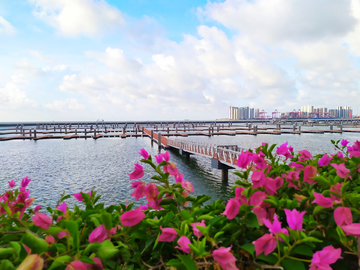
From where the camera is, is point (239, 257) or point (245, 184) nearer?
point (239, 257)

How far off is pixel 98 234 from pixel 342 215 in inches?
48.6

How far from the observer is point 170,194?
153cm

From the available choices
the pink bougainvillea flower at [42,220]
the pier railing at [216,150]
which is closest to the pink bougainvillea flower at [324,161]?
the pink bougainvillea flower at [42,220]

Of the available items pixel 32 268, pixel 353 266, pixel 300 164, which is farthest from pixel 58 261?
pixel 300 164

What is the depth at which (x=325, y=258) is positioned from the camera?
94 centimetres

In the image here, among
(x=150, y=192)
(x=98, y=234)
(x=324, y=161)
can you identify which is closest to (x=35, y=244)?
(x=98, y=234)

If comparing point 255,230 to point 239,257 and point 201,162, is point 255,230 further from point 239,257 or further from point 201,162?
point 201,162

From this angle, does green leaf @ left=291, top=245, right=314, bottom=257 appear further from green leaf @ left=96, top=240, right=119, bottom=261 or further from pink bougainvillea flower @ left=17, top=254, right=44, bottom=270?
pink bougainvillea flower @ left=17, top=254, right=44, bottom=270

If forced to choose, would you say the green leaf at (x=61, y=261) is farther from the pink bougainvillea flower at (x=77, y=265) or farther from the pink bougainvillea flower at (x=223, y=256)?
the pink bougainvillea flower at (x=223, y=256)

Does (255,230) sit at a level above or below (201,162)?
above

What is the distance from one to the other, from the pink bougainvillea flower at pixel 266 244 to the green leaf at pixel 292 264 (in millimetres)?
146

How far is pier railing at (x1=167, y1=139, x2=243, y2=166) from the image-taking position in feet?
56.3

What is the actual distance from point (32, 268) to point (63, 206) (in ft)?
3.19

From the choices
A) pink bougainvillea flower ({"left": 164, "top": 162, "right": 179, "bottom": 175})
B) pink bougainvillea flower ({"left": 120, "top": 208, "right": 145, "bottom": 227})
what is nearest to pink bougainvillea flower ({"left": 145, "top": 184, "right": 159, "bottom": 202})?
pink bougainvillea flower ({"left": 164, "top": 162, "right": 179, "bottom": 175})
